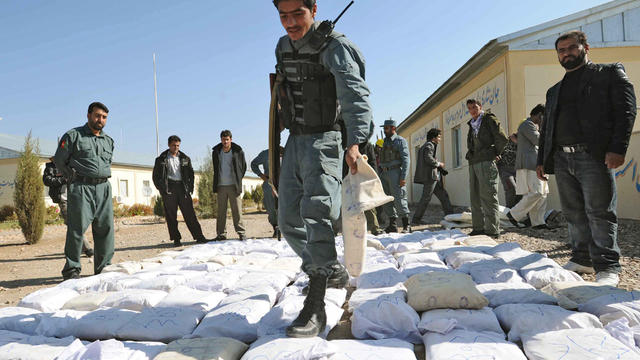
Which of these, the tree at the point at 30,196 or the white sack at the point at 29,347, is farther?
the tree at the point at 30,196

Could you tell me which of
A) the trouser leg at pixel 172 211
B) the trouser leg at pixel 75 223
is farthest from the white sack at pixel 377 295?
the trouser leg at pixel 172 211

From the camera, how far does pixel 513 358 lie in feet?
5.68

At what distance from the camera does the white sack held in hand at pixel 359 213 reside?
7.13ft

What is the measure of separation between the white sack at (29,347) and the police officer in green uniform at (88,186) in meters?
2.44

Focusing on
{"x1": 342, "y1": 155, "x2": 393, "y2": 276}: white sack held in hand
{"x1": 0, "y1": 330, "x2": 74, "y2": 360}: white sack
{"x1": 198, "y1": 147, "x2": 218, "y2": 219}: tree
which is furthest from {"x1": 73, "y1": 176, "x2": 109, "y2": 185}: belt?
{"x1": 198, "y1": 147, "x2": 218, "y2": 219}: tree

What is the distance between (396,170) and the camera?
24.4 ft

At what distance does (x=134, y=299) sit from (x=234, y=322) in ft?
3.05

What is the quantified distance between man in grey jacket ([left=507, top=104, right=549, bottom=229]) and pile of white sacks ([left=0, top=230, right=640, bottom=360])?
3.25 meters

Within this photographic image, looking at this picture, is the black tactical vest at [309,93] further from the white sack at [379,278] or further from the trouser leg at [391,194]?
the trouser leg at [391,194]

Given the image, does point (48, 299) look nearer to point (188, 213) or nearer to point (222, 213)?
point (222, 213)

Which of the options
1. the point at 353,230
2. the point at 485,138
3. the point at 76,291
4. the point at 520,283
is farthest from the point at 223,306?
the point at 485,138

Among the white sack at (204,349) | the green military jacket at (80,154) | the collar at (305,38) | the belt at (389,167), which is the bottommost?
the white sack at (204,349)

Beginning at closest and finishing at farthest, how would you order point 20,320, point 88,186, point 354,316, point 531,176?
1. point 354,316
2. point 20,320
3. point 88,186
4. point 531,176

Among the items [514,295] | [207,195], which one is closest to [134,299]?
[514,295]
